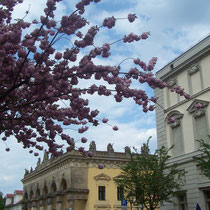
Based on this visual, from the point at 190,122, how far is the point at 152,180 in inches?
176

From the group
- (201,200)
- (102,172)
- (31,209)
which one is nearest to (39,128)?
(201,200)

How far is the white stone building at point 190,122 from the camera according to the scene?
63.2 feet

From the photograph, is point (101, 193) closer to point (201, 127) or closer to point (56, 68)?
point (201, 127)

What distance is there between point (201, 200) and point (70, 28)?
45.6 feet

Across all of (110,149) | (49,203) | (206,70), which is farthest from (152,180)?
(49,203)

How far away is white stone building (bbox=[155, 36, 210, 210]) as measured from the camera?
1927 cm

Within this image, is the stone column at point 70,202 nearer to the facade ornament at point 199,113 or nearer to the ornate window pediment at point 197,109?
the ornate window pediment at point 197,109

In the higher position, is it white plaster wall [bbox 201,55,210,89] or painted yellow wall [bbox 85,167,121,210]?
white plaster wall [bbox 201,55,210,89]

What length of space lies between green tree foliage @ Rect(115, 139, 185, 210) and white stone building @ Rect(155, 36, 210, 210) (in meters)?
0.69

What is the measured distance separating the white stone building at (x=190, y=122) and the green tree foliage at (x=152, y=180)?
2.27 ft

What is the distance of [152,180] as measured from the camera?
66.6ft

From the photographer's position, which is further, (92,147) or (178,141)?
(92,147)

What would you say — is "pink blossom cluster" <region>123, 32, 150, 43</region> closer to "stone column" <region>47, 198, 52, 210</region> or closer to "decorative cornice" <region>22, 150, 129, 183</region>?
"decorative cornice" <region>22, 150, 129, 183</region>

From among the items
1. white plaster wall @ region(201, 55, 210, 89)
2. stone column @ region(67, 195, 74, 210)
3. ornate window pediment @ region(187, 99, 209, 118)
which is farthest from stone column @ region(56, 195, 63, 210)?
white plaster wall @ region(201, 55, 210, 89)
